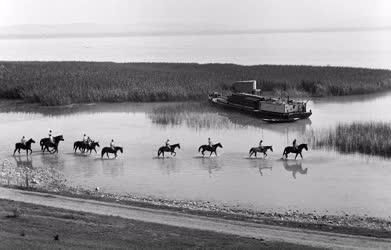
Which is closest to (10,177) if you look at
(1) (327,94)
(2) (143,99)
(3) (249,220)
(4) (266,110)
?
(3) (249,220)

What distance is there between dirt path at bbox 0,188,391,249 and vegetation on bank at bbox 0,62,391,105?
127 feet

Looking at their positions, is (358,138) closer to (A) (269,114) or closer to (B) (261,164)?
(B) (261,164)

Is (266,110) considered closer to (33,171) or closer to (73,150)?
(73,150)

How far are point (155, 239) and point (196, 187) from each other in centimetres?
930

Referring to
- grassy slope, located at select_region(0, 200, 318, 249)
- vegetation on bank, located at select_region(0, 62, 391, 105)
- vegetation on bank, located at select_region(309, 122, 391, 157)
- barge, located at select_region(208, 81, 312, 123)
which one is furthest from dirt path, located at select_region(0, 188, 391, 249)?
vegetation on bank, located at select_region(0, 62, 391, 105)

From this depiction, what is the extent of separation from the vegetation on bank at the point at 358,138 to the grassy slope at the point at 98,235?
756 inches

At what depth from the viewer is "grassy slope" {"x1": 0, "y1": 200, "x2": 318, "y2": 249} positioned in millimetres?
19297

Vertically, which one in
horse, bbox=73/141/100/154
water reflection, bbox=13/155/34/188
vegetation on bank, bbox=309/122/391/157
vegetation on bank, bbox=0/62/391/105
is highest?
vegetation on bank, bbox=0/62/391/105

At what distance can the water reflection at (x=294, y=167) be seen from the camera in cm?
3247

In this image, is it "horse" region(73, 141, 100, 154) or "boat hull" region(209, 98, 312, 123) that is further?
"boat hull" region(209, 98, 312, 123)

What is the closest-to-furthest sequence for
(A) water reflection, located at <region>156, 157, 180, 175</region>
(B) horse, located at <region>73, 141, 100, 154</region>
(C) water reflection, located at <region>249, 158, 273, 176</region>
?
(A) water reflection, located at <region>156, 157, 180, 175</region>
(C) water reflection, located at <region>249, 158, 273, 176</region>
(B) horse, located at <region>73, 141, 100, 154</region>

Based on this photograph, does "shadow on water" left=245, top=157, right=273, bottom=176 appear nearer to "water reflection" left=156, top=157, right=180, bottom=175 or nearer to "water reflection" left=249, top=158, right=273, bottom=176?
"water reflection" left=249, top=158, right=273, bottom=176

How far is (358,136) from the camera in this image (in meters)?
39.7

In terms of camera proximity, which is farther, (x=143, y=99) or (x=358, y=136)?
(x=143, y=99)
